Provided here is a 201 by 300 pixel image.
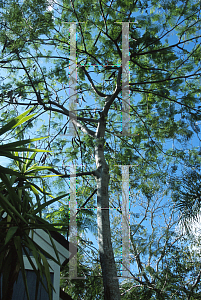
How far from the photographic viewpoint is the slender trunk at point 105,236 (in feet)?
9.45

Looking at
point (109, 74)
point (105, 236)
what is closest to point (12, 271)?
point (105, 236)

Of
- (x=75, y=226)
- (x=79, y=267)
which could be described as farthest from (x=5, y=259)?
(x=79, y=267)

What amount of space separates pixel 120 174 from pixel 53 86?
2525 millimetres

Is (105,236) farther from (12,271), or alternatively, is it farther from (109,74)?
(109,74)

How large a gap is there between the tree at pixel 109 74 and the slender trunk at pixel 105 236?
0.02 m

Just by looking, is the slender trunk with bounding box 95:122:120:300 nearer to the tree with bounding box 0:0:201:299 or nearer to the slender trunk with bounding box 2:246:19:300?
the tree with bounding box 0:0:201:299

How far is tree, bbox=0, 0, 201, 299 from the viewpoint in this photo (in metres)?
4.09

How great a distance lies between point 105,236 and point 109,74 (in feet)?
12.0

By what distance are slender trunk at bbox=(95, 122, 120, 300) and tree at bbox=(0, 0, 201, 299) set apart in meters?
0.02

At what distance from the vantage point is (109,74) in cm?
564

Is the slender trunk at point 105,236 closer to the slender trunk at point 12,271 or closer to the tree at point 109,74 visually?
the tree at point 109,74

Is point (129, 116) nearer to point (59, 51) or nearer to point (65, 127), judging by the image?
point (65, 127)

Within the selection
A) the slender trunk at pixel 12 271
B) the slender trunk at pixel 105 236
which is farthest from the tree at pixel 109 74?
the slender trunk at pixel 12 271

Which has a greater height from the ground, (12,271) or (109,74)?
(109,74)
